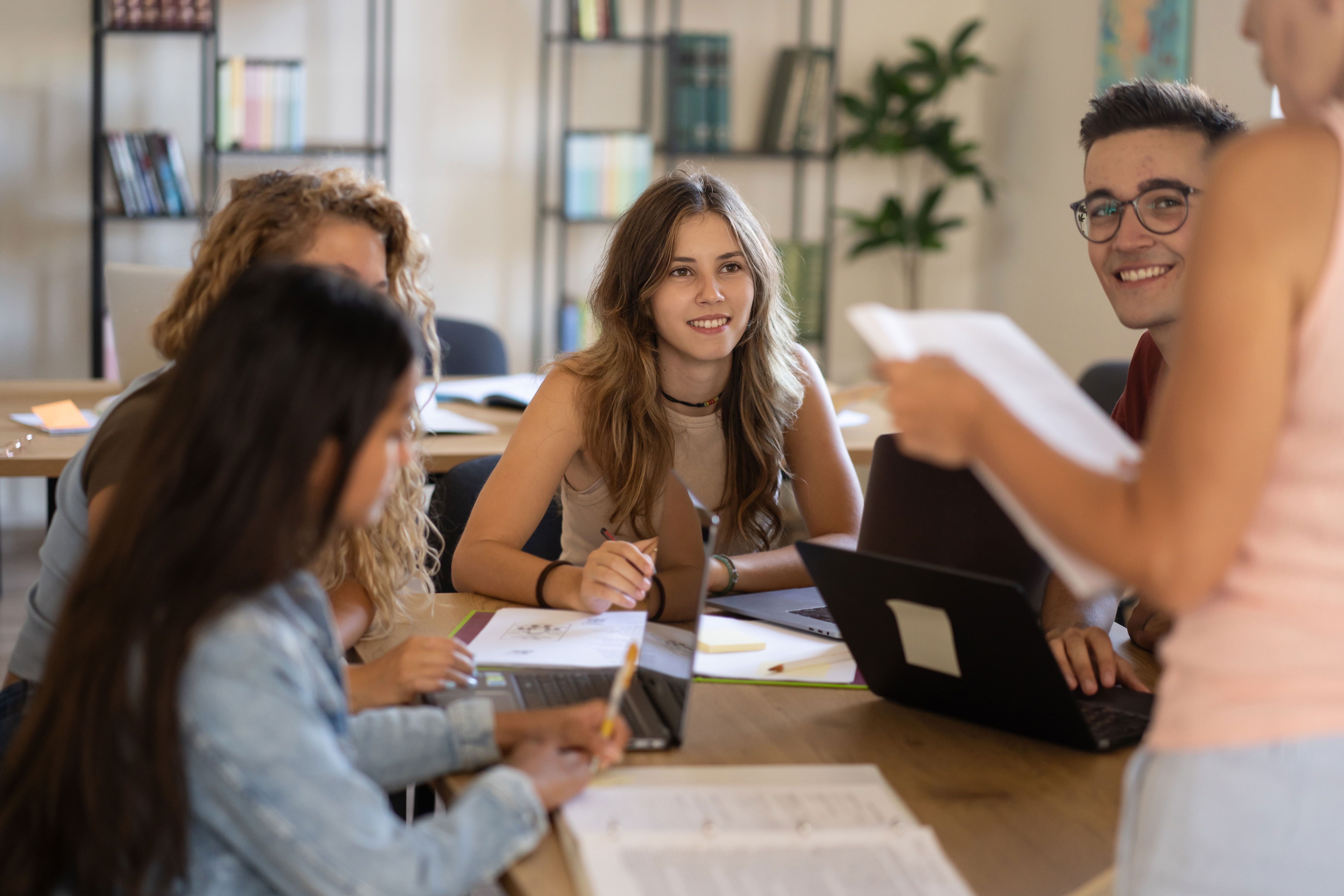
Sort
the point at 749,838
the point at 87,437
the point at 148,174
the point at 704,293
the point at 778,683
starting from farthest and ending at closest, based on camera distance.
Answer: the point at 148,174, the point at 87,437, the point at 704,293, the point at 778,683, the point at 749,838

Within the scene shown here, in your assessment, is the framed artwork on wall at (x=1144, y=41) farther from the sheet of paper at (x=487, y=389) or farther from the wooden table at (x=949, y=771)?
the wooden table at (x=949, y=771)

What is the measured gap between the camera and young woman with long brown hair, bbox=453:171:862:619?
74.7 inches

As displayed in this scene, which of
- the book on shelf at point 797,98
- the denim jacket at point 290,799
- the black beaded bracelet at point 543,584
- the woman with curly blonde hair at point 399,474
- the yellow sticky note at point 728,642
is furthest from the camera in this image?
the book on shelf at point 797,98

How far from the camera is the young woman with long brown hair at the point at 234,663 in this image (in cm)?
81

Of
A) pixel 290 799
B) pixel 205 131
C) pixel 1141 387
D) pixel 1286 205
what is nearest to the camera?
pixel 1286 205

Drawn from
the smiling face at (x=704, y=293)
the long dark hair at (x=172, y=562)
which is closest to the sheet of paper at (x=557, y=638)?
the long dark hair at (x=172, y=562)

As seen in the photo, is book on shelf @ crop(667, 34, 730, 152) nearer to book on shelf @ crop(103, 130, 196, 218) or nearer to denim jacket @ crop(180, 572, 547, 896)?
book on shelf @ crop(103, 130, 196, 218)

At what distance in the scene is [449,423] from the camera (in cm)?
268

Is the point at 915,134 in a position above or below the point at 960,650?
above

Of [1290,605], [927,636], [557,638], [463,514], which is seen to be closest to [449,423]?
[463,514]

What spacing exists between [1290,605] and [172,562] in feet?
2.28

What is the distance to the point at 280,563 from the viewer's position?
856 mm

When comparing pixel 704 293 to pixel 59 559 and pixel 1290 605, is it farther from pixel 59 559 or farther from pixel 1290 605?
pixel 1290 605

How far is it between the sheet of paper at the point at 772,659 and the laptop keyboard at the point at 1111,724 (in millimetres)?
236
